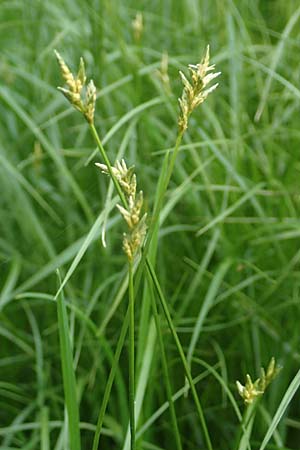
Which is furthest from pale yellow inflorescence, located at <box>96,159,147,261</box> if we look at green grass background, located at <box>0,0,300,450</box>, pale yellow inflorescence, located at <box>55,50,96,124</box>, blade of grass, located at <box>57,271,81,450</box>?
green grass background, located at <box>0,0,300,450</box>

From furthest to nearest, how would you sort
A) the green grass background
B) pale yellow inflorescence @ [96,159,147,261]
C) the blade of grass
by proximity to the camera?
the green grass background, the blade of grass, pale yellow inflorescence @ [96,159,147,261]

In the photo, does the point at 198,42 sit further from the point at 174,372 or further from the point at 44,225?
the point at 174,372

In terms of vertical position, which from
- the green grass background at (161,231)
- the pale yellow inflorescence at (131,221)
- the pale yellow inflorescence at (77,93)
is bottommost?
the green grass background at (161,231)

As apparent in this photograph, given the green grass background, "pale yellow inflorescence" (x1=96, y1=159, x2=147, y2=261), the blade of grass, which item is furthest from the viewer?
the green grass background

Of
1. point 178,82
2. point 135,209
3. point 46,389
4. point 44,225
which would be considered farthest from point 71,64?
point 135,209

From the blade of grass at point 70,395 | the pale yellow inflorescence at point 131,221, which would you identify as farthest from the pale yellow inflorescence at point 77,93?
the blade of grass at point 70,395

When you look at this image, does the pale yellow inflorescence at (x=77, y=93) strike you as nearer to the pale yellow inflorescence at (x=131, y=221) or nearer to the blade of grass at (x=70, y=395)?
the pale yellow inflorescence at (x=131, y=221)

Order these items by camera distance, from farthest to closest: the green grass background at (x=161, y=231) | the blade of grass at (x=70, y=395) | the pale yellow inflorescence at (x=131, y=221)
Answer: the green grass background at (x=161, y=231)
the blade of grass at (x=70, y=395)
the pale yellow inflorescence at (x=131, y=221)

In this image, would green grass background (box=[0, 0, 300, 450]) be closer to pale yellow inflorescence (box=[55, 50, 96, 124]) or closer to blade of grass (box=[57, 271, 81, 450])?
blade of grass (box=[57, 271, 81, 450])

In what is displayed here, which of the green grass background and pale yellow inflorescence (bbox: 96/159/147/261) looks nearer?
pale yellow inflorescence (bbox: 96/159/147/261)
